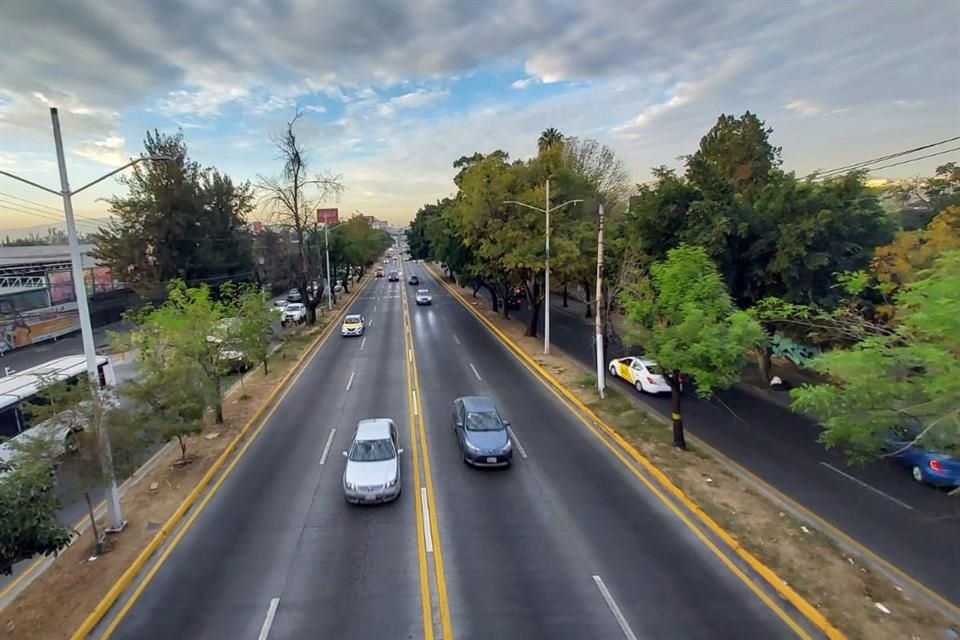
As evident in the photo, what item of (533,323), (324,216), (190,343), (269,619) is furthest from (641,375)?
(324,216)

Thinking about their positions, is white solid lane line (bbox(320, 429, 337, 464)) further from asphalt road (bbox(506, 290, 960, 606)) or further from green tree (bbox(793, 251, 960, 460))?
green tree (bbox(793, 251, 960, 460))

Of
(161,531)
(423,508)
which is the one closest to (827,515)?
(423,508)

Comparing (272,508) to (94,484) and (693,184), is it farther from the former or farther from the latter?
(693,184)

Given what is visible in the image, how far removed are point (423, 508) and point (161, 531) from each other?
5825 millimetres

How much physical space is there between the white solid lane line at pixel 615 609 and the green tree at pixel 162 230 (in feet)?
150

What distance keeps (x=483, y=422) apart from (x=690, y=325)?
642cm

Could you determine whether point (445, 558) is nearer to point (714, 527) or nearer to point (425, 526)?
point (425, 526)

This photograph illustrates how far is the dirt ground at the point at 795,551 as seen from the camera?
28.0 feet

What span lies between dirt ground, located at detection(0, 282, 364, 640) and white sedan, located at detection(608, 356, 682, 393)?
15659mm

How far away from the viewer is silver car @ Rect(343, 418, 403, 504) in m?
12.6

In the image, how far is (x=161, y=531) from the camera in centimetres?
1173

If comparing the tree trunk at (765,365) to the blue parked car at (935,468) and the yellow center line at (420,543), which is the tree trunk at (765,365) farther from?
the yellow center line at (420,543)

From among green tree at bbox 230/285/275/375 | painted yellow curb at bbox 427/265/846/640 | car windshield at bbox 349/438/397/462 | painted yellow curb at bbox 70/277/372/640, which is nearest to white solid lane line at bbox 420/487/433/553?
car windshield at bbox 349/438/397/462

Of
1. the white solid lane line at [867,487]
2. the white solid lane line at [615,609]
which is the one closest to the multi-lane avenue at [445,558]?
the white solid lane line at [615,609]
